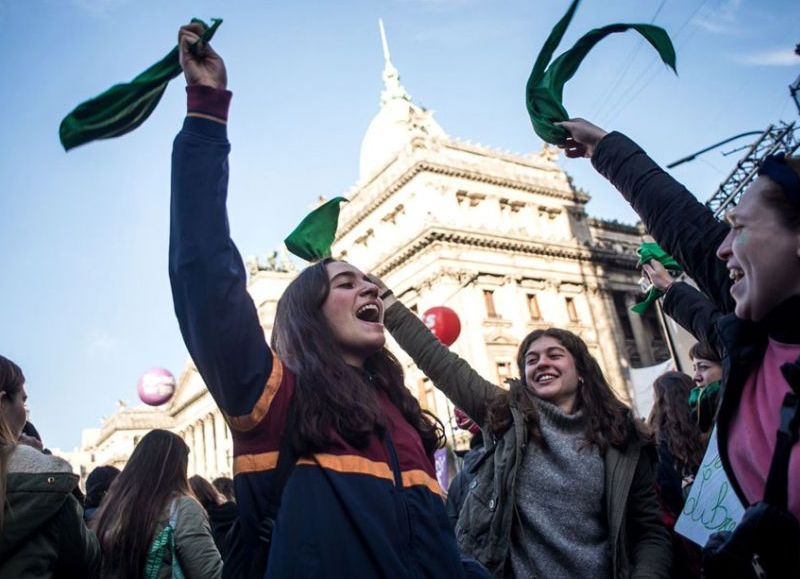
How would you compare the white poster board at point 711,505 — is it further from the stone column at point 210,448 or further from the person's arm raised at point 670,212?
the stone column at point 210,448

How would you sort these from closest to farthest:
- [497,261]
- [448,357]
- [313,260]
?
1. [313,260]
2. [448,357]
3. [497,261]

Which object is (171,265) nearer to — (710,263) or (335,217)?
(335,217)

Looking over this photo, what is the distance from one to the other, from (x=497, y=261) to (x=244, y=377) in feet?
101

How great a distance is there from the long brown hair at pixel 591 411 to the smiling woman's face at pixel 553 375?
0.04 metres

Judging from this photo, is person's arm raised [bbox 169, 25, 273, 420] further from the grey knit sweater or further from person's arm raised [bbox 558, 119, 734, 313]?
the grey knit sweater

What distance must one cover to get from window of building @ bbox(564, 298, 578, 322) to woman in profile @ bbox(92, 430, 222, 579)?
3123 cm

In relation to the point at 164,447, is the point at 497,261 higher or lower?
higher

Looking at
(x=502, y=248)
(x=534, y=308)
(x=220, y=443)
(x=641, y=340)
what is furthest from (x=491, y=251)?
(x=220, y=443)

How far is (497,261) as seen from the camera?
105ft

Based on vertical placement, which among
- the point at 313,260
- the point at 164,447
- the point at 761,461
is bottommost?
the point at 761,461

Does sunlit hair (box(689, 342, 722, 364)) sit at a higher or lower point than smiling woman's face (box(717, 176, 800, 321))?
lower

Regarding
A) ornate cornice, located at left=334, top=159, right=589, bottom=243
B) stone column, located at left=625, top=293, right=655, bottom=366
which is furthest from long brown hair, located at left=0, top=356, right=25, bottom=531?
stone column, located at left=625, top=293, right=655, bottom=366

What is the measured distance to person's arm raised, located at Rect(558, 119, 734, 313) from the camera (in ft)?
7.20

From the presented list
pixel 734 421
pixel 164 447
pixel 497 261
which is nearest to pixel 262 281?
pixel 497 261
